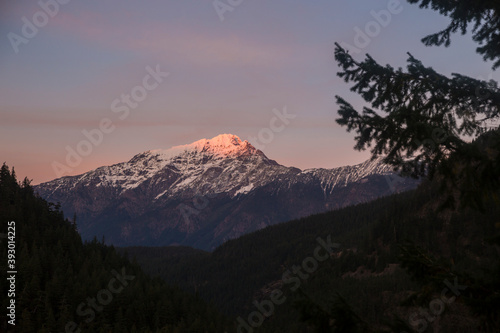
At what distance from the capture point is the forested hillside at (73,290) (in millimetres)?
105312

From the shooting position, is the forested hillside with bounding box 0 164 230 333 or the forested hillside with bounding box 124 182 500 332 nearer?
the forested hillside with bounding box 124 182 500 332

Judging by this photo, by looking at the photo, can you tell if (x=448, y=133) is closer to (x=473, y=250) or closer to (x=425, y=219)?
(x=473, y=250)

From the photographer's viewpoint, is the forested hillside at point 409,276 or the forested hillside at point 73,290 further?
the forested hillside at point 73,290

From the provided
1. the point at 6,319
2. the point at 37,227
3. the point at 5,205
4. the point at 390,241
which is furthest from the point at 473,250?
the point at 5,205

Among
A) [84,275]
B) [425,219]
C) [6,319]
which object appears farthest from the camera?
[425,219]

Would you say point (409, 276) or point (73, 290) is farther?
point (73, 290)

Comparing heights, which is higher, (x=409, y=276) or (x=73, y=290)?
(x=73, y=290)

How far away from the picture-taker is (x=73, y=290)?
380 feet

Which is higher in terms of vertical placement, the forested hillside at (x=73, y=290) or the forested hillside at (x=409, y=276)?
the forested hillside at (x=73, y=290)

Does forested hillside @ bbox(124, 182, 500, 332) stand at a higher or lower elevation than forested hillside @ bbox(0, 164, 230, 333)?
lower

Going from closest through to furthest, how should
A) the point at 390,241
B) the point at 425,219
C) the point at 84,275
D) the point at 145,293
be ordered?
1. the point at 84,275
2. the point at 145,293
3. the point at 425,219
4. the point at 390,241

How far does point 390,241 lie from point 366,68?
178 meters

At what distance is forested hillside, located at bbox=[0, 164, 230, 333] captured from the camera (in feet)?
346

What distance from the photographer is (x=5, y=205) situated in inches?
5969
